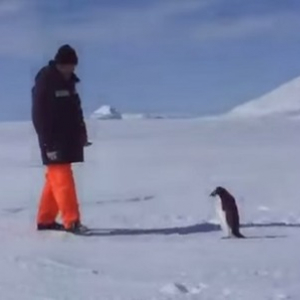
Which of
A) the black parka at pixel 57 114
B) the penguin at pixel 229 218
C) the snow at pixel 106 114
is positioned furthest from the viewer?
the snow at pixel 106 114

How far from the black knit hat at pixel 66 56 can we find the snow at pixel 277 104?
23.3m

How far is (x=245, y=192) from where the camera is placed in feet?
36.1

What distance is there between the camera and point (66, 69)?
8039mm

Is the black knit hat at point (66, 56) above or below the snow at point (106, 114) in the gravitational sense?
above

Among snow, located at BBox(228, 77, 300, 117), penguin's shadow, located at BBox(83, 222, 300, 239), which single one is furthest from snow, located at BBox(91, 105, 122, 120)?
penguin's shadow, located at BBox(83, 222, 300, 239)

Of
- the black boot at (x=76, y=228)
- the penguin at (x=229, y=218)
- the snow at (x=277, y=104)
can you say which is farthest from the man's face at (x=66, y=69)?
the snow at (x=277, y=104)

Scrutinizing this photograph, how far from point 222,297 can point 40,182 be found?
7136mm

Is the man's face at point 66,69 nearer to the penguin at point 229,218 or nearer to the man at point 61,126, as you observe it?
the man at point 61,126

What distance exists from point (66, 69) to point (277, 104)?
2859cm

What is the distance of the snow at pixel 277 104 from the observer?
110 ft

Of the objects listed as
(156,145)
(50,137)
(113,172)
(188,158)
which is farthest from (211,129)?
(50,137)

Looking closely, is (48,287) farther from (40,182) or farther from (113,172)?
(113,172)

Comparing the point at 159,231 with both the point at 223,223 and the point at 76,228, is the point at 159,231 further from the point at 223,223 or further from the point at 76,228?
the point at 76,228

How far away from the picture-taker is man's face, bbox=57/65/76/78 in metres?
8.02
